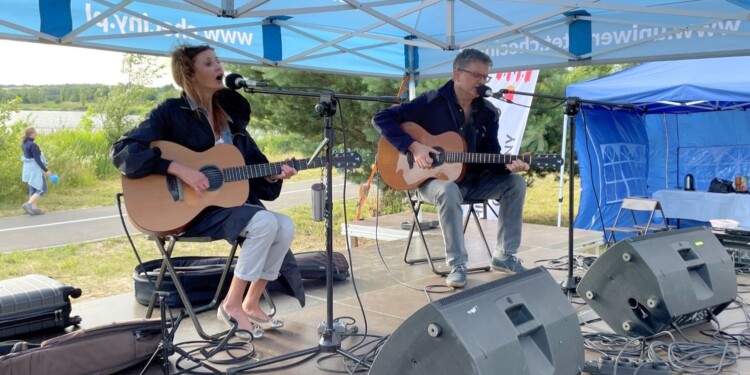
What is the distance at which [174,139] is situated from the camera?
3.18 m

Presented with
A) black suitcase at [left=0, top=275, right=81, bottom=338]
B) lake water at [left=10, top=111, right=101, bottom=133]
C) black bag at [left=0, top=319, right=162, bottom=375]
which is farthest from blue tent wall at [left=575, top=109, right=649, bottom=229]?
lake water at [left=10, top=111, right=101, bottom=133]

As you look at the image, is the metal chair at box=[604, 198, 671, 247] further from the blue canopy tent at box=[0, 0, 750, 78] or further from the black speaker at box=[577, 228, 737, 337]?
the black speaker at box=[577, 228, 737, 337]

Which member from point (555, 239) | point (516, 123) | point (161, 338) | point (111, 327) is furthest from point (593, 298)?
point (516, 123)

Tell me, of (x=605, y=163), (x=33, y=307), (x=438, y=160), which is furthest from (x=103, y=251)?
(x=605, y=163)

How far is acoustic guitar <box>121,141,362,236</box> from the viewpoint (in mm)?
3029

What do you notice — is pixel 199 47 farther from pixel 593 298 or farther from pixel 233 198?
pixel 593 298

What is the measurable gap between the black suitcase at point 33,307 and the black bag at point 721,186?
708 centimetres

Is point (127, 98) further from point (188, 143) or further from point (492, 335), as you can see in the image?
point (492, 335)

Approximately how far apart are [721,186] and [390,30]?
4508 millimetres

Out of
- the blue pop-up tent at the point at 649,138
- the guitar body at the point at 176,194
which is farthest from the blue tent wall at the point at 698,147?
the guitar body at the point at 176,194

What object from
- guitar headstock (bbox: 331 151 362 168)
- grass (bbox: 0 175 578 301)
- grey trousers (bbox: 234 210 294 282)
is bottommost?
grass (bbox: 0 175 578 301)

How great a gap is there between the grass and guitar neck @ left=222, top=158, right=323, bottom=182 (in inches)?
147

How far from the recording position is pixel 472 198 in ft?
14.6

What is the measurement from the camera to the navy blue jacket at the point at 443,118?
14.3ft
